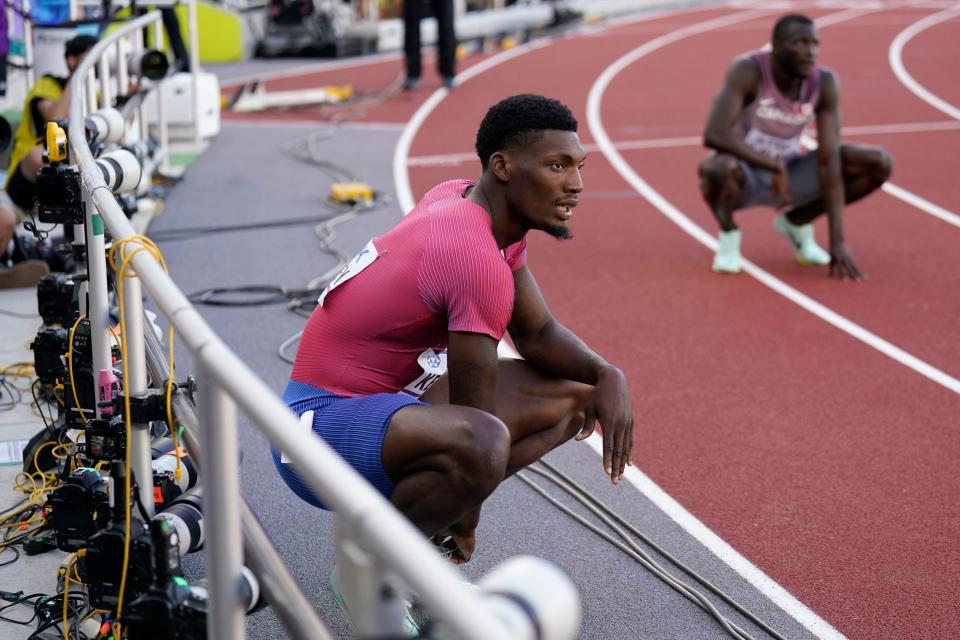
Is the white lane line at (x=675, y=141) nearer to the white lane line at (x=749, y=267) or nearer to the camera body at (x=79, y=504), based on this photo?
the white lane line at (x=749, y=267)

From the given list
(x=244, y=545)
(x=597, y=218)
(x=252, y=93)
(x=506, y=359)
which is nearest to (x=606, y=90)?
(x=252, y=93)

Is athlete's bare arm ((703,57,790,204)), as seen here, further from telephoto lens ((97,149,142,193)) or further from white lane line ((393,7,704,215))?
telephoto lens ((97,149,142,193))

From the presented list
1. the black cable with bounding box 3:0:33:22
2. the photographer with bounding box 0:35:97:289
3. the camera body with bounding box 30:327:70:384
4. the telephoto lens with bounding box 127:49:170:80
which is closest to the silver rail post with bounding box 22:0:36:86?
the black cable with bounding box 3:0:33:22

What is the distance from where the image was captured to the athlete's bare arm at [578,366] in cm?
354

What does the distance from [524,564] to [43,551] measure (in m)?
2.53

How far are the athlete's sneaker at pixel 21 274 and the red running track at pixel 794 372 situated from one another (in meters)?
2.69

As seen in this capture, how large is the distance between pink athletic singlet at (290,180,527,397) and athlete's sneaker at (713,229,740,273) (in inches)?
157

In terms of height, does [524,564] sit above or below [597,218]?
above

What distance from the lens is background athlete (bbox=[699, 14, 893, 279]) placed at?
7090mm

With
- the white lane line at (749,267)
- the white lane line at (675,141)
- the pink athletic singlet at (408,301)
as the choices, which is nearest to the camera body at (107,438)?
the pink athletic singlet at (408,301)

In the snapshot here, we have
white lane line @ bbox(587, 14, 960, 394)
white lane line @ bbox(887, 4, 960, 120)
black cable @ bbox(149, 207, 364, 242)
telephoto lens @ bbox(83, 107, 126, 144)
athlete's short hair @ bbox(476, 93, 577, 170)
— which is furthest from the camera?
white lane line @ bbox(887, 4, 960, 120)

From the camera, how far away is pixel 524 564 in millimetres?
1677

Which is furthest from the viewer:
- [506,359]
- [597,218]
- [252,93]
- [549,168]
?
[252,93]

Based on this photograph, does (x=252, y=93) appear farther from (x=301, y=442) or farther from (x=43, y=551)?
(x=301, y=442)
